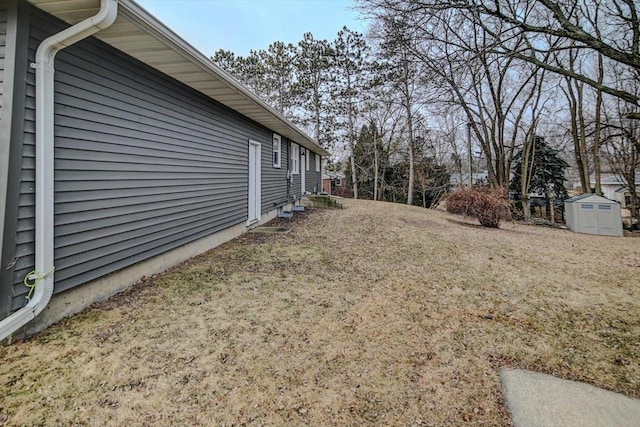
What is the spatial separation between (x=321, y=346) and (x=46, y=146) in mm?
2964

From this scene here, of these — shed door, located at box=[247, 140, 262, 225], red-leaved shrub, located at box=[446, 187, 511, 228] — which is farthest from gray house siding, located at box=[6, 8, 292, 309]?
red-leaved shrub, located at box=[446, 187, 511, 228]

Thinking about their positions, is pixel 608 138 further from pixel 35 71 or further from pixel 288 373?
pixel 35 71

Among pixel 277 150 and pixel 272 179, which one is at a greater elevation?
pixel 277 150

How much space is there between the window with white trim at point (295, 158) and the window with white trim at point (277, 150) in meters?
1.68

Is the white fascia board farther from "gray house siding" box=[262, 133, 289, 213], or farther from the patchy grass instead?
"gray house siding" box=[262, 133, 289, 213]

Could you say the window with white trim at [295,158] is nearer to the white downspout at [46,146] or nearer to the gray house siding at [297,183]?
the gray house siding at [297,183]

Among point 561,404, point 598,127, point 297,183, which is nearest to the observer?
point 561,404

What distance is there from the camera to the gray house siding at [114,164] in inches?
107

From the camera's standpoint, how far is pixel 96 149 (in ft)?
10.4

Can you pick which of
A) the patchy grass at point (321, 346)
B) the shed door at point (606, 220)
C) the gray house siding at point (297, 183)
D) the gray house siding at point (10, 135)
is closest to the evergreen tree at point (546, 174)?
the shed door at point (606, 220)

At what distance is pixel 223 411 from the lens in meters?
1.84

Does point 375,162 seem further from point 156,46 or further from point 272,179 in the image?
point 156,46

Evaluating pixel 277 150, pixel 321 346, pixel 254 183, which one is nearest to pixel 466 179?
pixel 277 150

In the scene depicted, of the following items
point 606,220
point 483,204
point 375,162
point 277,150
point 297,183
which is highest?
point 375,162
